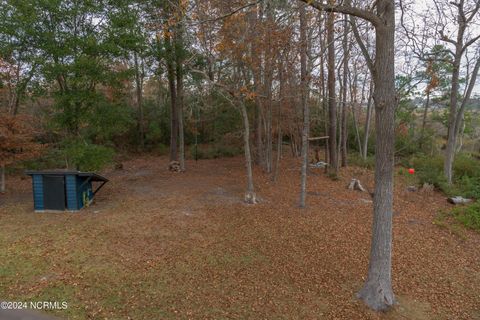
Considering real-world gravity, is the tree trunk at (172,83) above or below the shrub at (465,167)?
above

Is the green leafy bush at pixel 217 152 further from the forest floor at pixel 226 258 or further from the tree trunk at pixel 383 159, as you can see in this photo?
the tree trunk at pixel 383 159

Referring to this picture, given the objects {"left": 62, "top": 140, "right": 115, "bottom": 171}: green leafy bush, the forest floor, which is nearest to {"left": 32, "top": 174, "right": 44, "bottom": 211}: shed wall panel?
the forest floor

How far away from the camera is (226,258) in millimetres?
4949

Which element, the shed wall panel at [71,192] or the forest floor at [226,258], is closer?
the forest floor at [226,258]

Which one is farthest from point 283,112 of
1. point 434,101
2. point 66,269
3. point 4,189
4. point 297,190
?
point 434,101

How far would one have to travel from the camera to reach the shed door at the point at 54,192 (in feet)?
23.1

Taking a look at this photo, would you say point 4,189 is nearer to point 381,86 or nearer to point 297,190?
point 297,190

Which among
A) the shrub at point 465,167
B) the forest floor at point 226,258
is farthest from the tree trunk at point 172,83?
the shrub at point 465,167

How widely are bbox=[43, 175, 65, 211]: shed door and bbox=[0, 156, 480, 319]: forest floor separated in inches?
11.6

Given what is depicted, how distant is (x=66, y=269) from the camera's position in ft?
14.2

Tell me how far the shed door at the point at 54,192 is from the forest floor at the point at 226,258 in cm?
29

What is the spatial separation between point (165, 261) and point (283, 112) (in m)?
8.65

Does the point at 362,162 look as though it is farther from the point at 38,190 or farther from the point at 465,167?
the point at 38,190

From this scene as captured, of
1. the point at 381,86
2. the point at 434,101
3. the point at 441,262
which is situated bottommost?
the point at 441,262
